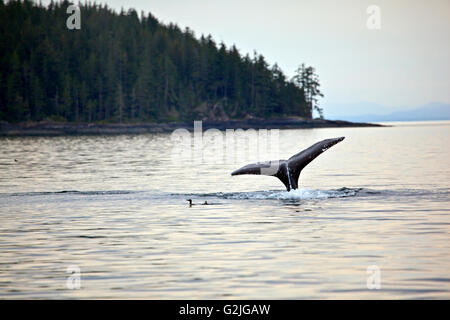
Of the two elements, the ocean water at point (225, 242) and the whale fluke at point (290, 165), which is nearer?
the ocean water at point (225, 242)

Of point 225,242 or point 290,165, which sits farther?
point 290,165

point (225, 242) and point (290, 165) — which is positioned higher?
point (290, 165)

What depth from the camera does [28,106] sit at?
6762 inches

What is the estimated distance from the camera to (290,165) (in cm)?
2881

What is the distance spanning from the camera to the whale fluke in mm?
26812

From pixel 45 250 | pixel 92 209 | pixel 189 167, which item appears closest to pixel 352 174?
pixel 189 167

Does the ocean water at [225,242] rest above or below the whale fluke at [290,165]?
below

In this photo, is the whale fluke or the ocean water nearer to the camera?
the ocean water

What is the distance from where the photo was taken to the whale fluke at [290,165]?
2681 cm

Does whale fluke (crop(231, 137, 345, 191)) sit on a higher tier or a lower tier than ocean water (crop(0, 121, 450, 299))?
higher

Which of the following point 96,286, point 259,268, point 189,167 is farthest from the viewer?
point 189,167
